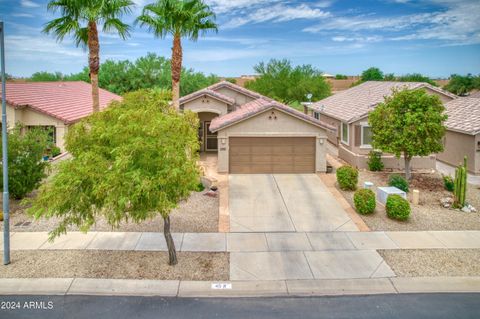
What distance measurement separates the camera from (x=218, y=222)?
51.3 feet

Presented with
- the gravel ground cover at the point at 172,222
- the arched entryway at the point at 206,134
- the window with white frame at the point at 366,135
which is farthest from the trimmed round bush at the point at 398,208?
the arched entryway at the point at 206,134

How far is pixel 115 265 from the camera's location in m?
12.0

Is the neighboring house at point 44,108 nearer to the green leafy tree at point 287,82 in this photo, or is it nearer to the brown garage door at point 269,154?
the brown garage door at point 269,154

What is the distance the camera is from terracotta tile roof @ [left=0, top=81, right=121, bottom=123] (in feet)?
85.3

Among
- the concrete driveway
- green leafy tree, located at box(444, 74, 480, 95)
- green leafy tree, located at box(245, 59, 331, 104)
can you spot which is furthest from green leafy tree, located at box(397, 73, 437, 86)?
the concrete driveway

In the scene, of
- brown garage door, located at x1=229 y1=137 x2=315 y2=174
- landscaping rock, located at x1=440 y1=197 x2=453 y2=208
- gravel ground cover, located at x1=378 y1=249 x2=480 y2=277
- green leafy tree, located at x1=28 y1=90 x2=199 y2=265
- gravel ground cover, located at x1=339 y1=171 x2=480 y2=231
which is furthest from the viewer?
brown garage door, located at x1=229 y1=137 x2=315 y2=174

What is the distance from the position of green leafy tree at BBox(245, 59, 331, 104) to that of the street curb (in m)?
33.0

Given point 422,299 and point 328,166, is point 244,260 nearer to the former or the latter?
point 422,299

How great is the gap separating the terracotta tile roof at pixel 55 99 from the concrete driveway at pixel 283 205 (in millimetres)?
11588

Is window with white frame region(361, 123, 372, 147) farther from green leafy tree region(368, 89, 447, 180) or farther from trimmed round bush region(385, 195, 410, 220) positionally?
trimmed round bush region(385, 195, 410, 220)

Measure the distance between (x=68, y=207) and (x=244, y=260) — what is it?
5111 millimetres

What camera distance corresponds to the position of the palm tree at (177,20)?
759 inches

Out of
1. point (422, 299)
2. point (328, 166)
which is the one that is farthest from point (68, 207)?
point (328, 166)

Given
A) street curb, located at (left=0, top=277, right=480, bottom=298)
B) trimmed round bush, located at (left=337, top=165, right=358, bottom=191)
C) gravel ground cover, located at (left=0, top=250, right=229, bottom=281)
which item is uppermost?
trimmed round bush, located at (left=337, top=165, right=358, bottom=191)
